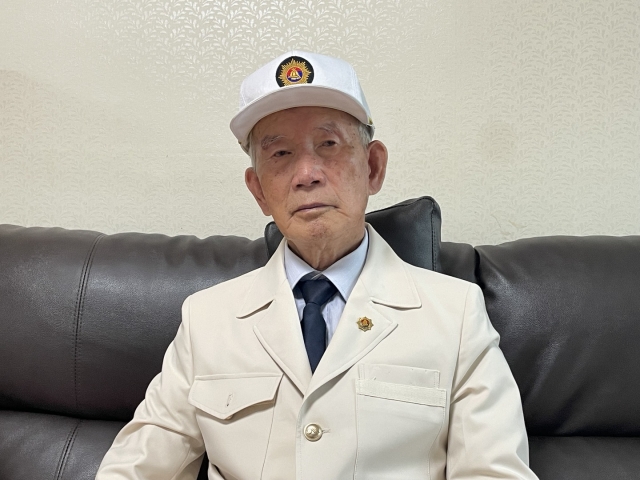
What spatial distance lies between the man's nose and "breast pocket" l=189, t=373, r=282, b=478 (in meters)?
0.35

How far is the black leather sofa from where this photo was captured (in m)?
1.25

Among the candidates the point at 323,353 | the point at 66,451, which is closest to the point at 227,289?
the point at 323,353

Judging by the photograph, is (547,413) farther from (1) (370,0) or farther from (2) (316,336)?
(1) (370,0)

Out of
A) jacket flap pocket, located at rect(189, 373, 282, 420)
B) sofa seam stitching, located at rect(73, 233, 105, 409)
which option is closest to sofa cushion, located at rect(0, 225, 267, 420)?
sofa seam stitching, located at rect(73, 233, 105, 409)

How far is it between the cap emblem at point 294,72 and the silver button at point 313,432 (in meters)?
0.60

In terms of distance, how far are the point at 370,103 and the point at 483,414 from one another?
902 mm

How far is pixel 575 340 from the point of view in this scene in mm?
1254

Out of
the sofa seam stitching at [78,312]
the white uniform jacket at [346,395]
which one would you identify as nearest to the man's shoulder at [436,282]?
the white uniform jacket at [346,395]

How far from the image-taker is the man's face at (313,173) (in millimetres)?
1099

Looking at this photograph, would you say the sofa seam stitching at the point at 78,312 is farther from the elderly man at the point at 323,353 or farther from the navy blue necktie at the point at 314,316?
the navy blue necktie at the point at 314,316

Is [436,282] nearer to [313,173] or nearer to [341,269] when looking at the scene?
[341,269]

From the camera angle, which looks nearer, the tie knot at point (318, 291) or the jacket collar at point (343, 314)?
the jacket collar at point (343, 314)

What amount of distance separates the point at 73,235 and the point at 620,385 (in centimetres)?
127

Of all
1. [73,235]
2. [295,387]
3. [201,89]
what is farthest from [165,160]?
[295,387]
